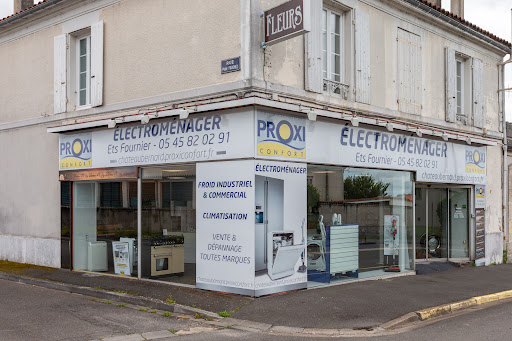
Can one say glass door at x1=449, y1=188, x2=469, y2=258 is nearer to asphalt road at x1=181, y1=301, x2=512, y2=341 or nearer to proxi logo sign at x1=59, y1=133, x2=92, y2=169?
asphalt road at x1=181, y1=301, x2=512, y2=341

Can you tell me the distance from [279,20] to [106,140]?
16.2ft

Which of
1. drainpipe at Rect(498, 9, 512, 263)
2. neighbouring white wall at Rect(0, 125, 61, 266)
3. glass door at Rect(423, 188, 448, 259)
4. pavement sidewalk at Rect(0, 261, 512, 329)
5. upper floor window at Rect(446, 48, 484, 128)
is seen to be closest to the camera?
pavement sidewalk at Rect(0, 261, 512, 329)

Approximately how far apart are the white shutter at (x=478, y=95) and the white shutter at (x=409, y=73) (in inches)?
108

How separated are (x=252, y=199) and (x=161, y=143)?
2600 millimetres

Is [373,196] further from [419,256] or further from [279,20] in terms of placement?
[279,20]

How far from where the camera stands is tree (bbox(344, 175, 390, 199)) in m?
11.3

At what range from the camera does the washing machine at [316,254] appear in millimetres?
10258

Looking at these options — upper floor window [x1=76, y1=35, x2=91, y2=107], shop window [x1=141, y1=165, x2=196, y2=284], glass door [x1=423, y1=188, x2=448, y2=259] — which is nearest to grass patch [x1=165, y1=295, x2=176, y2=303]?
shop window [x1=141, y1=165, x2=196, y2=284]

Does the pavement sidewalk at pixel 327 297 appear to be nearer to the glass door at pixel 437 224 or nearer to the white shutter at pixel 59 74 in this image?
the glass door at pixel 437 224

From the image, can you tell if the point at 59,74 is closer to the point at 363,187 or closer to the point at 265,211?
the point at 265,211

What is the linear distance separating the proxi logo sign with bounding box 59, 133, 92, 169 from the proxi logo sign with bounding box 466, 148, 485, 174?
9900 millimetres

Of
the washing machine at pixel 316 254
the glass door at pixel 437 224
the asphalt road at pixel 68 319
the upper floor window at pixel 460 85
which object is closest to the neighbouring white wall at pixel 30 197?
the asphalt road at pixel 68 319

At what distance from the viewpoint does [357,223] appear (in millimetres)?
11586

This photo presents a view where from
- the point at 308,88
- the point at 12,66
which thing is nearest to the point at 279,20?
the point at 308,88
